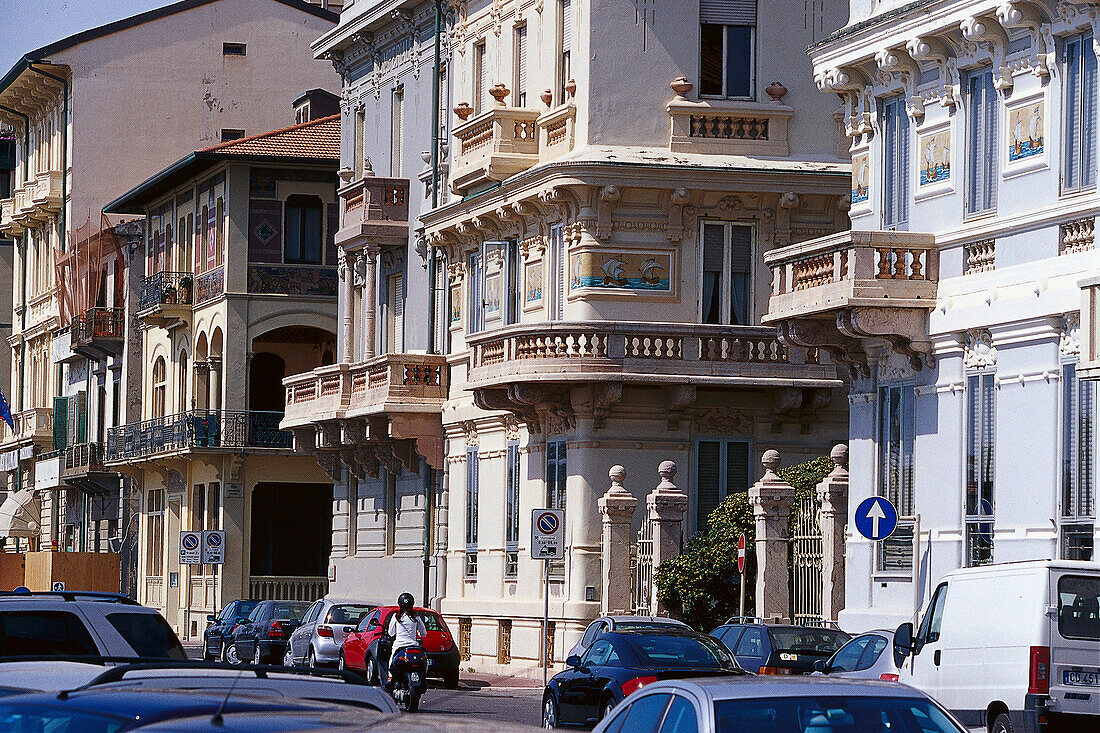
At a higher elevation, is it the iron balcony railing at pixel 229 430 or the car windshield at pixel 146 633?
the iron balcony railing at pixel 229 430

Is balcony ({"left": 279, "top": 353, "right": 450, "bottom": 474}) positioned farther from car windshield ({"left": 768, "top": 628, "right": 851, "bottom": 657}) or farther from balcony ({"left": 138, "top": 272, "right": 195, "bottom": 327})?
car windshield ({"left": 768, "top": 628, "right": 851, "bottom": 657})

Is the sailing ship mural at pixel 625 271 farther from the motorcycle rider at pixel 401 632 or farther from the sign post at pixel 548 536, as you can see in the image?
the motorcycle rider at pixel 401 632

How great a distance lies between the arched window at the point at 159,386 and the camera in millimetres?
62438

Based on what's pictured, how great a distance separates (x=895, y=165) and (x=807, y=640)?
7418mm

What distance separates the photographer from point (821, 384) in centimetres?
3638

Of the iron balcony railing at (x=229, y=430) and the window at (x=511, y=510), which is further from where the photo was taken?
the iron balcony railing at (x=229, y=430)

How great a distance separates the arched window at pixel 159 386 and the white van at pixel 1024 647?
44.3 metres

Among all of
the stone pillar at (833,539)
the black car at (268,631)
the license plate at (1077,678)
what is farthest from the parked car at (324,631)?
the license plate at (1077,678)

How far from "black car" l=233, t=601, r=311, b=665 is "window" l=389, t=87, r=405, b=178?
9875mm

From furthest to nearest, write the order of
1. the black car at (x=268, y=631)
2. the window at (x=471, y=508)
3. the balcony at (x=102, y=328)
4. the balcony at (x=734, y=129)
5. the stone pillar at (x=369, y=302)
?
the balcony at (x=102, y=328), the stone pillar at (x=369, y=302), the window at (x=471, y=508), the black car at (x=268, y=631), the balcony at (x=734, y=129)

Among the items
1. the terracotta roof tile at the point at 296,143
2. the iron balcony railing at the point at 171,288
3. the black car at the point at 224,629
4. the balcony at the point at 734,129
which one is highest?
the terracotta roof tile at the point at 296,143

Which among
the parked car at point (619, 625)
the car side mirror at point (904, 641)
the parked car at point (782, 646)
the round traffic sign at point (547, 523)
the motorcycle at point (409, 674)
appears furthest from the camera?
the round traffic sign at point (547, 523)

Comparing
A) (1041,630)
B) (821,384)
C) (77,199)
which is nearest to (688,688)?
(1041,630)

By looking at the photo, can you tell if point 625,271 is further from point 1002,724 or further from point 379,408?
point 1002,724
